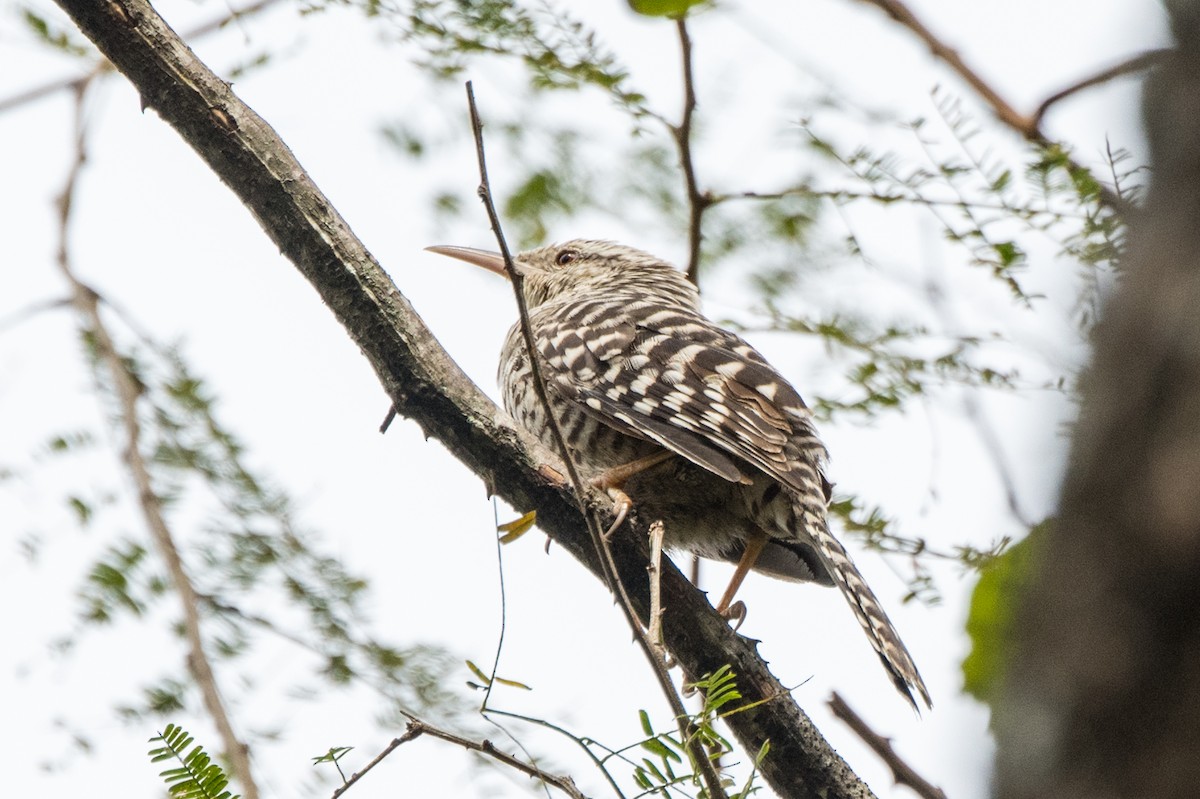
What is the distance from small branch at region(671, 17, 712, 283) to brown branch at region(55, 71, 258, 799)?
221 cm

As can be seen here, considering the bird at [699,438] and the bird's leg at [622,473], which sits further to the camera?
the bird's leg at [622,473]

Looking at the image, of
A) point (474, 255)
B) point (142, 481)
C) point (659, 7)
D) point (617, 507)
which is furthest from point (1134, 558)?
point (474, 255)

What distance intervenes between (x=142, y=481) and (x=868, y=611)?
8.43 feet

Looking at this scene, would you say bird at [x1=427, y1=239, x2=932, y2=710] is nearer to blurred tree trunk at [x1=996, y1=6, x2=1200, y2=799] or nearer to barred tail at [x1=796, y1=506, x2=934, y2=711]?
barred tail at [x1=796, y1=506, x2=934, y2=711]

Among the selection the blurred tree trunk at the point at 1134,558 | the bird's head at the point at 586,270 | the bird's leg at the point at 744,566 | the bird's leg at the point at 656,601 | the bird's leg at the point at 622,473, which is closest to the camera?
the blurred tree trunk at the point at 1134,558

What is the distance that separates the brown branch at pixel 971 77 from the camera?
4.96m

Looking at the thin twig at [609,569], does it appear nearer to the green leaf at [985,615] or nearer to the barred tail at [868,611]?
the green leaf at [985,615]

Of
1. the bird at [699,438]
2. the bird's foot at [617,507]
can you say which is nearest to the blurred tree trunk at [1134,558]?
the bird's foot at [617,507]

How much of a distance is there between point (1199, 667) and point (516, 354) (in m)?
4.46

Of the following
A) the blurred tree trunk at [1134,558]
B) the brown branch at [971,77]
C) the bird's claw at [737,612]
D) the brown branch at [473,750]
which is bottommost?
the blurred tree trunk at [1134,558]

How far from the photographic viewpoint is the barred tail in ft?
13.3

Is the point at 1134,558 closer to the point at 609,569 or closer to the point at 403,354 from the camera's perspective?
the point at 609,569

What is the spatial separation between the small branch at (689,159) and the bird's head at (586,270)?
5.34ft

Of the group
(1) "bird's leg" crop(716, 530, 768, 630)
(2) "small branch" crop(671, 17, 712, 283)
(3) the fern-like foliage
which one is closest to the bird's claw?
(1) "bird's leg" crop(716, 530, 768, 630)
